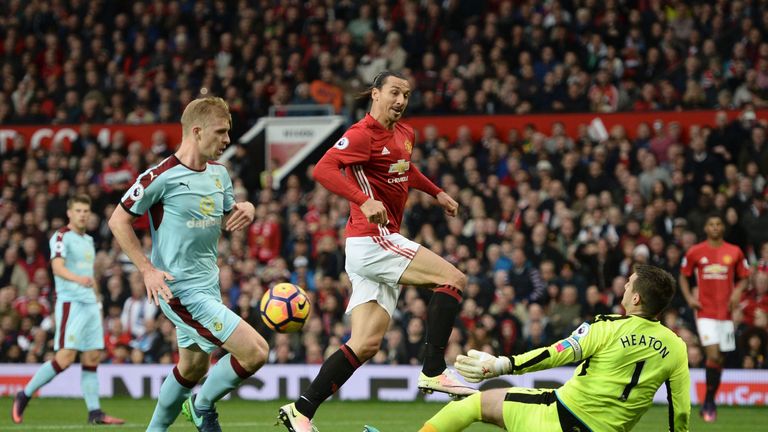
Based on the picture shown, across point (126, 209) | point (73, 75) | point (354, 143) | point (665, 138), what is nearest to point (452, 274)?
point (354, 143)

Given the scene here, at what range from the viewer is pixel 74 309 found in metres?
13.0

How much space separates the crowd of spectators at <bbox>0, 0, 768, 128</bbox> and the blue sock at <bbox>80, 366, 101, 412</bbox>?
9.33 metres

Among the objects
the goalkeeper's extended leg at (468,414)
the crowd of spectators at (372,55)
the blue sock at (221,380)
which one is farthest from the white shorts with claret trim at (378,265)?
the crowd of spectators at (372,55)

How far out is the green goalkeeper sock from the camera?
22.3ft

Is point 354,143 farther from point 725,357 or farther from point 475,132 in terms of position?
point 475,132

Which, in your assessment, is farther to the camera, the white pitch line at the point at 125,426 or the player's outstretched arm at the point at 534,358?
the white pitch line at the point at 125,426

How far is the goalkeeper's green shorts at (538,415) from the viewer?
6.74 meters

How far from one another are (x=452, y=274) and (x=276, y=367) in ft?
28.0

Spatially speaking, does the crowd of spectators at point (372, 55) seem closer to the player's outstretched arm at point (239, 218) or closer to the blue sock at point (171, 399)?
the player's outstretched arm at point (239, 218)

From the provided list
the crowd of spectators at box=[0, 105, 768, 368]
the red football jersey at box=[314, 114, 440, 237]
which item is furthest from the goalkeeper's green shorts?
the crowd of spectators at box=[0, 105, 768, 368]

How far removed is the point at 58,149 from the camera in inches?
859

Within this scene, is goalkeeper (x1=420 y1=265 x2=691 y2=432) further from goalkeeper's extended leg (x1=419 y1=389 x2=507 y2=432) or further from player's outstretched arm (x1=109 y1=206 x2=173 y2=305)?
player's outstretched arm (x1=109 y1=206 x2=173 y2=305)

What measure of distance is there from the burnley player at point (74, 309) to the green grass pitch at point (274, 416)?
0.48 meters

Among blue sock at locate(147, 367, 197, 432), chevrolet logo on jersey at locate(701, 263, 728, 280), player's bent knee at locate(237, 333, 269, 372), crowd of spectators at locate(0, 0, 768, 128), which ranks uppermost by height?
crowd of spectators at locate(0, 0, 768, 128)
